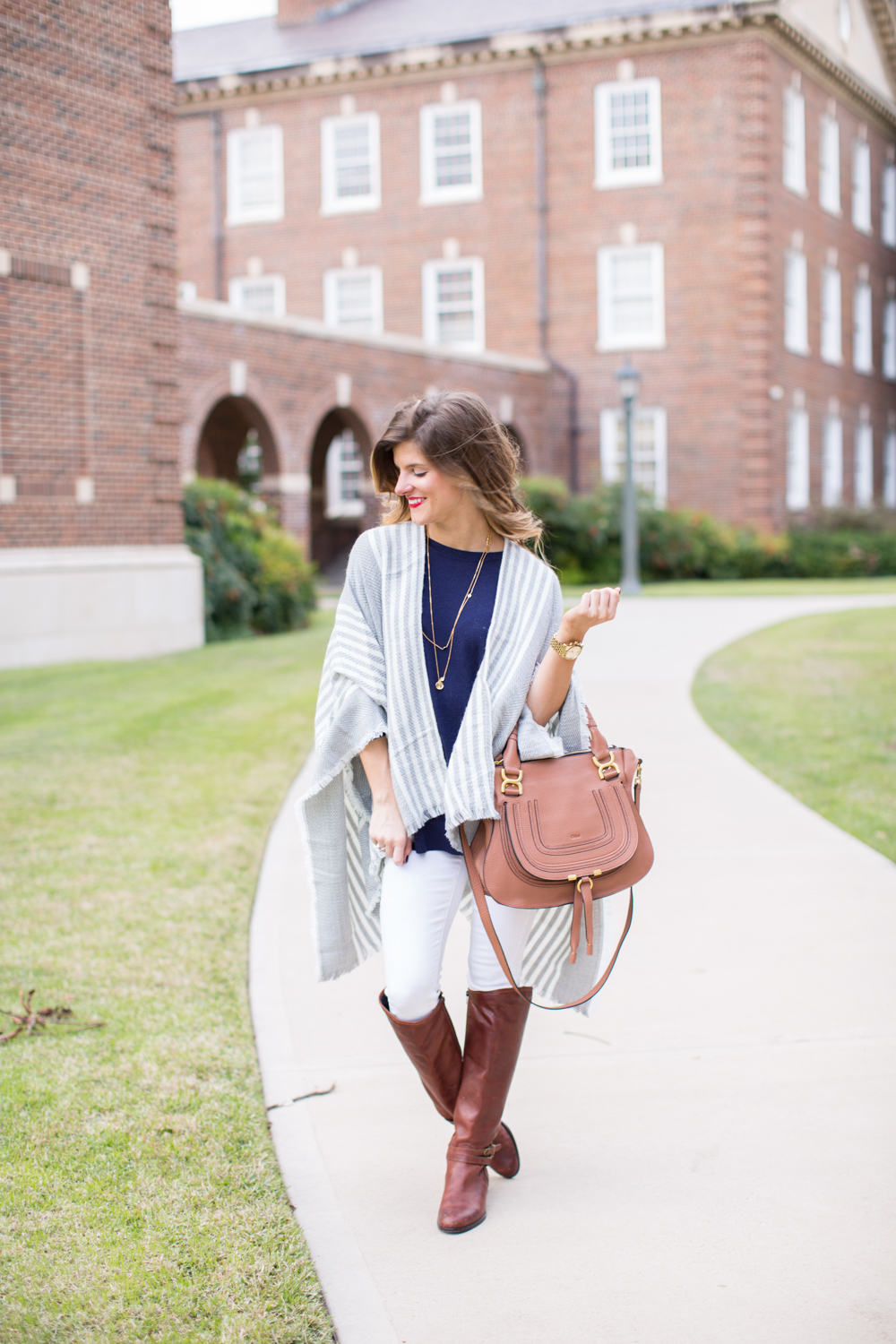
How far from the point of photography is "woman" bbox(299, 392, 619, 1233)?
286 cm

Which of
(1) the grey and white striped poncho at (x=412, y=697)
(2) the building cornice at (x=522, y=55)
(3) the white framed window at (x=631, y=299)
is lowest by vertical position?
(1) the grey and white striped poncho at (x=412, y=697)

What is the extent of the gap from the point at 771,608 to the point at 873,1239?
14.6 m

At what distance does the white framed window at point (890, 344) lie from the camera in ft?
109

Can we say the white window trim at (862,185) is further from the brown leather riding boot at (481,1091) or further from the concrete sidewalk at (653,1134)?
the brown leather riding boot at (481,1091)

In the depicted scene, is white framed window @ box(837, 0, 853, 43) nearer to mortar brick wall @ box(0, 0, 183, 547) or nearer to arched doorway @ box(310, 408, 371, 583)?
arched doorway @ box(310, 408, 371, 583)

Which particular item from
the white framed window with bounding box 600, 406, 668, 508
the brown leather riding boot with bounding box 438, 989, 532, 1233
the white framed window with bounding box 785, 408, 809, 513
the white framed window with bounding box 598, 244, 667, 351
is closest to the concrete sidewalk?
the brown leather riding boot with bounding box 438, 989, 532, 1233

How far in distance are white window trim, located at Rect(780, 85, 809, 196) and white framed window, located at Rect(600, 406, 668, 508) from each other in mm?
5518

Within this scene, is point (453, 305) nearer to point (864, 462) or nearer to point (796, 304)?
point (796, 304)

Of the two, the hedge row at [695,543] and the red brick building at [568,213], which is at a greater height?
the red brick building at [568,213]

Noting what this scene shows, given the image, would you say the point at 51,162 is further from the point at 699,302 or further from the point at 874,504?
the point at 874,504

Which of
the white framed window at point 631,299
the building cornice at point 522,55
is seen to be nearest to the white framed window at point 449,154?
the building cornice at point 522,55

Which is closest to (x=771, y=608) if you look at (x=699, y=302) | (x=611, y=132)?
(x=699, y=302)

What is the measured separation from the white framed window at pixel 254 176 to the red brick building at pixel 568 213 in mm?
55

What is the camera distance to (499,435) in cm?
297
